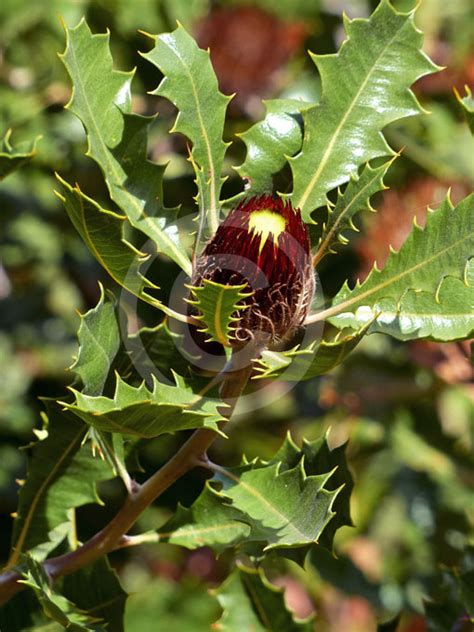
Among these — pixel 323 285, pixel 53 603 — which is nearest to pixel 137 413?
pixel 53 603

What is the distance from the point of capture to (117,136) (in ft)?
3.34

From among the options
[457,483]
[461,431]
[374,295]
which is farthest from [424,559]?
[374,295]

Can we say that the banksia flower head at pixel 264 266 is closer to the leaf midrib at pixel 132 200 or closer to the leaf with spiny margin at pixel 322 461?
the leaf midrib at pixel 132 200

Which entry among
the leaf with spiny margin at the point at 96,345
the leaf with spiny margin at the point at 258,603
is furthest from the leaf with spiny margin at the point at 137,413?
the leaf with spiny margin at the point at 258,603

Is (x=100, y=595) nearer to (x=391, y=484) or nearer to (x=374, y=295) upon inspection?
(x=374, y=295)

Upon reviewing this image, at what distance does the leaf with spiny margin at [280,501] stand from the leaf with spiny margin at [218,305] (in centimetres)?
16

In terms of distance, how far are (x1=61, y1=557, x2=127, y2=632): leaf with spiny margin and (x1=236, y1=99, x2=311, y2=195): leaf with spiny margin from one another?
0.48 meters

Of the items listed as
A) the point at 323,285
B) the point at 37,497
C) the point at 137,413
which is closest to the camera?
the point at 137,413

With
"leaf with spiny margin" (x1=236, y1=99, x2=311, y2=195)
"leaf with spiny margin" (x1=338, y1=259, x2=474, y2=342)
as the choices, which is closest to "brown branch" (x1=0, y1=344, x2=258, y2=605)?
"leaf with spiny margin" (x1=338, y1=259, x2=474, y2=342)

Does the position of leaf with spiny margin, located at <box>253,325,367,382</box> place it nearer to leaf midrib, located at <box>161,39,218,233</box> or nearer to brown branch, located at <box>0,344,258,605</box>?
brown branch, located at <box>0,344,258,605</box>

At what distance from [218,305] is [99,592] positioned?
474 millimetres

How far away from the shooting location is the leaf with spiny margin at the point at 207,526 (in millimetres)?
1081

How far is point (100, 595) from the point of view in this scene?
1.17 meters

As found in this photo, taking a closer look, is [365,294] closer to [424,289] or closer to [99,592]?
[424,289]
